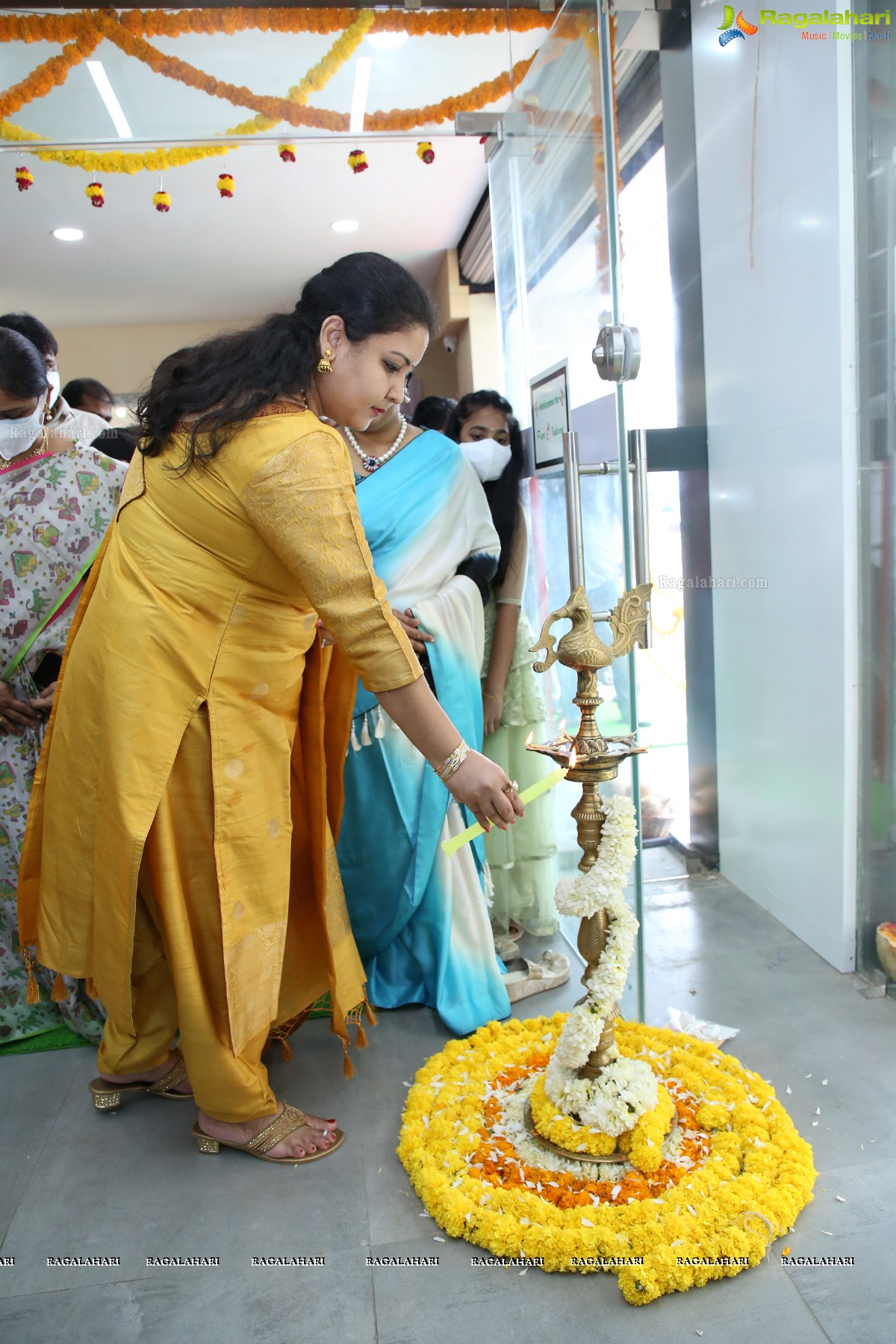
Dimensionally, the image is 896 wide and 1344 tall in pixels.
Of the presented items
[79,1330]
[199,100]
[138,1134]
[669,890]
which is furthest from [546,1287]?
[199,100]

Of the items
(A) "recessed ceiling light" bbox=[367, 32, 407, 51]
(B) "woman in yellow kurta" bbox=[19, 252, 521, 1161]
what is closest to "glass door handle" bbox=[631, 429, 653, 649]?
(B) "woman in yellow kurta" bbox=[19, 252, 521, 1161]

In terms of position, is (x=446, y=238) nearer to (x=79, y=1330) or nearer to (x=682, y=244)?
(x=682, y=244)

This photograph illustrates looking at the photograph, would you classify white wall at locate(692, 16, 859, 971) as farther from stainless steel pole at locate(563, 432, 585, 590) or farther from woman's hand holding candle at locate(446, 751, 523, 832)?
woman's hand holding candle at locate(446, 751, 523, 832)

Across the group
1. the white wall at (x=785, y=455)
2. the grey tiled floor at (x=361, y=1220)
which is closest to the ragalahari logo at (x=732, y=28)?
the white wall at (x=785, y=455)

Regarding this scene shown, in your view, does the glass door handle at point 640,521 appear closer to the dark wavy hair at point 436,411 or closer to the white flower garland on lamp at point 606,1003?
the white flower garland on lamp at point 606,1003

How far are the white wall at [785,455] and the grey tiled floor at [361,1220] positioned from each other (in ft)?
1.47

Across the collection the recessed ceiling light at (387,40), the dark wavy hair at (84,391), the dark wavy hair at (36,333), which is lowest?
the dark wavy hair at (36,333)

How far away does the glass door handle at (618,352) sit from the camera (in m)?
1.60

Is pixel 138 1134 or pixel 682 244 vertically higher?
pixel 682 244

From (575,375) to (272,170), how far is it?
306 centimetres

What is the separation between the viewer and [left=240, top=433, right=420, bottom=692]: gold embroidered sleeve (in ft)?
4.30

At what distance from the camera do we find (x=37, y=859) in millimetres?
1698

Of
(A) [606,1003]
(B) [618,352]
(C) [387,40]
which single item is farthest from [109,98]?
(A) [606,1003]

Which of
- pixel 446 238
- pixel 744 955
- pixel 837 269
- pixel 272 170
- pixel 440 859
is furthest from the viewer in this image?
pixel 446 238
